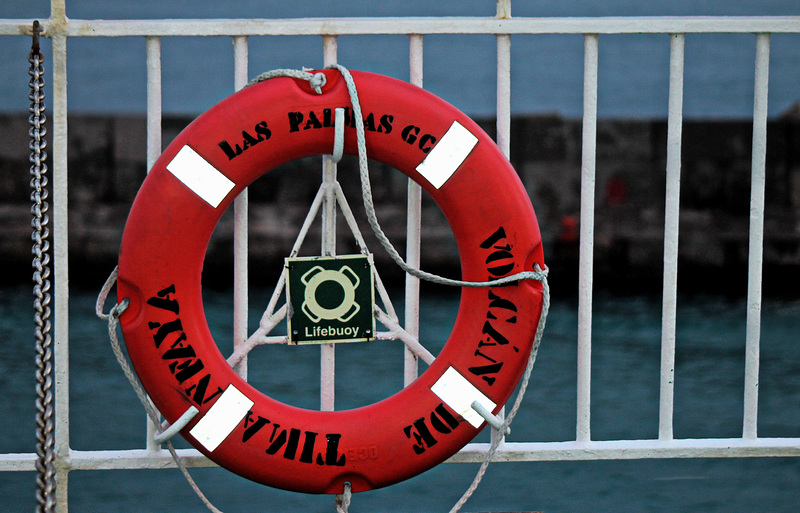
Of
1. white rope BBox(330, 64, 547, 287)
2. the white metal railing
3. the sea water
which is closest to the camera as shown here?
white rope BBox(330, 64, 547, 287)

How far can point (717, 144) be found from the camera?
1246 cm

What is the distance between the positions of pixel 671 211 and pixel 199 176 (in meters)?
0.96

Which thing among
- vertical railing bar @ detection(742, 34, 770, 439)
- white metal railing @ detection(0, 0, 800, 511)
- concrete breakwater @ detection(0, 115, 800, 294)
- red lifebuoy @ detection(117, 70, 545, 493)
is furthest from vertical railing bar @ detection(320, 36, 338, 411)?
concrete breakwater @ detection(0, 115, 800, 294)

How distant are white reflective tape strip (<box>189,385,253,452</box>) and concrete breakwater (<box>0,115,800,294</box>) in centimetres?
1005

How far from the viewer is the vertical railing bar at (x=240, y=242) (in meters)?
1.69

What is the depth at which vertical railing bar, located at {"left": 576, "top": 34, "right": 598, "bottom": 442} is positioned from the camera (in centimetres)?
172

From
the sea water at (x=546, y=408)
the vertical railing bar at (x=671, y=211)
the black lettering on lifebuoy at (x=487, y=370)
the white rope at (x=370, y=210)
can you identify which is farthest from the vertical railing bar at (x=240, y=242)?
the sea water at (x=546, y=408)

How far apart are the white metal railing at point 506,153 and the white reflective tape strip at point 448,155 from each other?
0.14m

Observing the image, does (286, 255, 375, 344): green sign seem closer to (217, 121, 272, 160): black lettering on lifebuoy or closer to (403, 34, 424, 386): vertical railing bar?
(403, 34, 424, 386): vertical railing bar

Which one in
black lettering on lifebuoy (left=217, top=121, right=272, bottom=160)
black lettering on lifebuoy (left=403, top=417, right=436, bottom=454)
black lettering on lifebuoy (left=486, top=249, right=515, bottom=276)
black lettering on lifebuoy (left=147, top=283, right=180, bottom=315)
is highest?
black lettering on lifebuoy (left=217, top=121, right=272, bottom=160)

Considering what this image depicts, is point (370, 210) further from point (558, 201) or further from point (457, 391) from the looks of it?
point (558, 201)

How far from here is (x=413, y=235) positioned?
174 cm

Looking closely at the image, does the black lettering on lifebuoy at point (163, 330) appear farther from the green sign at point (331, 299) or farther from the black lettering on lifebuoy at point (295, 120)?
the black lettering on lifebuoy at point (295, 120)

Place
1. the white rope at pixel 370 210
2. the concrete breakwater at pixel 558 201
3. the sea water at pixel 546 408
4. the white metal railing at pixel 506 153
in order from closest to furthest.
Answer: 1. the white rope at pixel 370 210
2. the white metal railing at pixel 506 153
3. the sea water at pixel 546 408
4. the concrete breakwater at pixel 558 201
